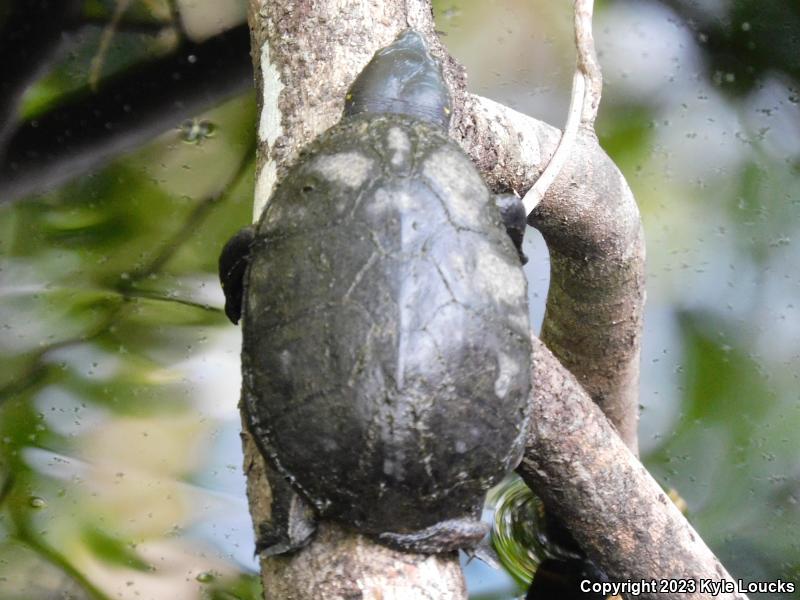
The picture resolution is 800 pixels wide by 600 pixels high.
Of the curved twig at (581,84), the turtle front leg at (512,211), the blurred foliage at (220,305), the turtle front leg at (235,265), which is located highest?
the curved twig at (581,84)

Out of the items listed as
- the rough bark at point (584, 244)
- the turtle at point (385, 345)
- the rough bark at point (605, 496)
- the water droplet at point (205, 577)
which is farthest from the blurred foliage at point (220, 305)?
the turtle at point (385, 345)

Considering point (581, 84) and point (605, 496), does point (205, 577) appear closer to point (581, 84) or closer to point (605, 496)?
point (605, 496)

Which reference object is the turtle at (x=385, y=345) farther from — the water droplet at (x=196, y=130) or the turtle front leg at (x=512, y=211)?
the water droplet at (x=196, y=130)

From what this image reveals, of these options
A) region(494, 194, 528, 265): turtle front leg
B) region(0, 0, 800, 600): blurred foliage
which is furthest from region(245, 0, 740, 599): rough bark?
region(0, 0, 800, 600): blurred foliage

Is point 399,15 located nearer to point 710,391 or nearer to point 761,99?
point 710,391

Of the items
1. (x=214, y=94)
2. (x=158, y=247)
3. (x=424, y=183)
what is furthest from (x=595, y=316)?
(x=214, y=94)

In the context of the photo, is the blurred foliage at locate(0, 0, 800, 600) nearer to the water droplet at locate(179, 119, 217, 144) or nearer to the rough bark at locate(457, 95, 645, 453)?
the water droplet at locate(179, 119, 217, 144)
